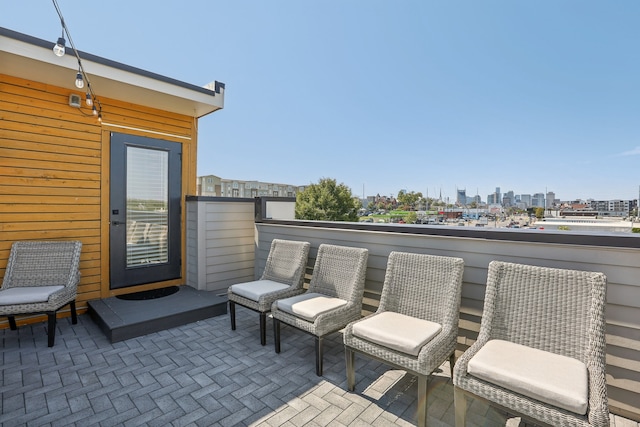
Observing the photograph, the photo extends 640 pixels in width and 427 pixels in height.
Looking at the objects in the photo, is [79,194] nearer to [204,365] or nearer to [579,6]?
[204,365]

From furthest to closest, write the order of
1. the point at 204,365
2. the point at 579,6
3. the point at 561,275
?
1. the point at 579,6
2. the point at 204,365
3. the point at 561,275

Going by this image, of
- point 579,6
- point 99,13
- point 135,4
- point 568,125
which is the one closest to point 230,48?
point 135,4

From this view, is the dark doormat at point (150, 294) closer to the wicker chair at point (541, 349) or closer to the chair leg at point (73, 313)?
the chair leg at point (73, 313)

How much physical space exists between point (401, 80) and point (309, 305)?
53.5 ft

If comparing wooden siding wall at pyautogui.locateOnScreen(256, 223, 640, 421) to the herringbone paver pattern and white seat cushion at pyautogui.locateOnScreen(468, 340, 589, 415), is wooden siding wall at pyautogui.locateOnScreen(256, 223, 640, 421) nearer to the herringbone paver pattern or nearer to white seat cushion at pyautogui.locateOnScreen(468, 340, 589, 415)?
white seat cushion at pyautogui.locateOnScreen(468, 340, 589, 415)

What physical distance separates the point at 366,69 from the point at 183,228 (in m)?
13.0

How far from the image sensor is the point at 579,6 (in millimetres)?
8859

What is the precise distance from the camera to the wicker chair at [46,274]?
2.93 meters

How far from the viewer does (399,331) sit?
2035 millimetres

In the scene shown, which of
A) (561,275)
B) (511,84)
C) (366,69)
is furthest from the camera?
(511,84)

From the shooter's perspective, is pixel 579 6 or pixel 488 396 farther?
pixel 579 6

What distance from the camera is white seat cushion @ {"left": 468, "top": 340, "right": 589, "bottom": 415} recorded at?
134 centimetres

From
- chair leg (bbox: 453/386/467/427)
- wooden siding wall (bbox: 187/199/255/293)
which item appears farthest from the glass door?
chair leg (bbox: 453/386/467/427)

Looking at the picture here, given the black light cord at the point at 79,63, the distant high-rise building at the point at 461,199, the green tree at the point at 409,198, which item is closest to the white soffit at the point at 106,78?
the black light cord at the point at 79,63
